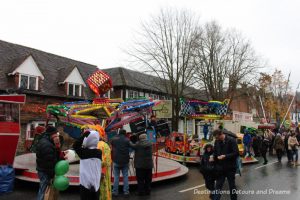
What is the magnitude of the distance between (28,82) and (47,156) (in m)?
16.1

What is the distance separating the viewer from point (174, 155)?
590 inches

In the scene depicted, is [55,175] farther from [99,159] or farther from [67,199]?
[67,199]

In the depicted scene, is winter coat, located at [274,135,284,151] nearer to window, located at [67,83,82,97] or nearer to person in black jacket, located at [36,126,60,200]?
person in black jacket, located at [36,126,60,200]

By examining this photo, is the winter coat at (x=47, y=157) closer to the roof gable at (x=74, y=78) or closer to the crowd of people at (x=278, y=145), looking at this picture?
the crowd of people at (x=278, y=145)

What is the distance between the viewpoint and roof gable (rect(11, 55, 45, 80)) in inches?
751

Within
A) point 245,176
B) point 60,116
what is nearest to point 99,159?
point 60,116

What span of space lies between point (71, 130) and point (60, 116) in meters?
0.93

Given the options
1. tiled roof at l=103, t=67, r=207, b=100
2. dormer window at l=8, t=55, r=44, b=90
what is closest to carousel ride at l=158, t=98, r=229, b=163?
dormer window at l=8, t=55, r=44, b=90

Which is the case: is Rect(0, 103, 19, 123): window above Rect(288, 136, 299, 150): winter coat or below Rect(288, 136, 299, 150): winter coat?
above

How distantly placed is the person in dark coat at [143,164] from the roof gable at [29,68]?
14579 mm

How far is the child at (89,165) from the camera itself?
4.88m

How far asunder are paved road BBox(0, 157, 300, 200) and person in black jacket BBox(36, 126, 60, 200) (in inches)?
87.5

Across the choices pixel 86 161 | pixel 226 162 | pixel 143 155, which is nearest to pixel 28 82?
pixel 143 155

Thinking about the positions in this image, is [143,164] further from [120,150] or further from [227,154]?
[227,154]
